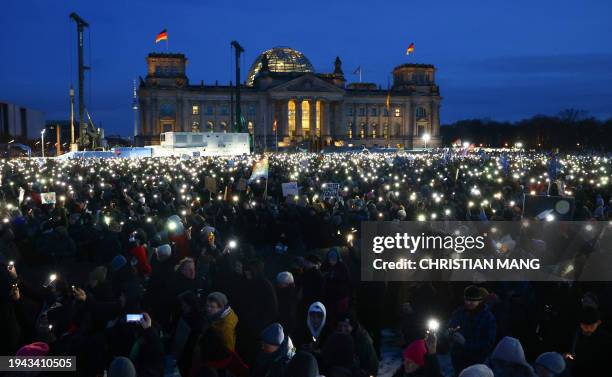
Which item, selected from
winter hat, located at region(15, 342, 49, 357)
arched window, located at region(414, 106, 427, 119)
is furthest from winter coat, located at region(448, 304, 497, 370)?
arched window, located at region(414, 106, 427, 119)

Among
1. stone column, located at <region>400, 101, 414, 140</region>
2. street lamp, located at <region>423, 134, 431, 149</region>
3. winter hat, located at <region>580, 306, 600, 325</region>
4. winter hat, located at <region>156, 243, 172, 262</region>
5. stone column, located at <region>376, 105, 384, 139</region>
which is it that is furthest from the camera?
stone column, located at <region>400, 101, 414, 140</region>

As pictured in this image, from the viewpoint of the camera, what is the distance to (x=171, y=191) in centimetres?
1847

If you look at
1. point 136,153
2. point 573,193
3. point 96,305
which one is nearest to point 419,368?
point 96,305

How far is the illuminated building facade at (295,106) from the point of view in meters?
97.1

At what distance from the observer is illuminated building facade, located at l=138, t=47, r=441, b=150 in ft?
318

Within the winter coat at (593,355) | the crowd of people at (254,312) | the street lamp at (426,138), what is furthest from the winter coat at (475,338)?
the street lamp at (426,138)

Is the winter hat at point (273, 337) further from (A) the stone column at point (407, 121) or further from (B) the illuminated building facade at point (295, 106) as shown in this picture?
(A) the stone column at point (407, 121)

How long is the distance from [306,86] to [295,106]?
4623 millimetres

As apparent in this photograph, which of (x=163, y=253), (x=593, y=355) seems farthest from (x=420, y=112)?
(x=593, y=355)

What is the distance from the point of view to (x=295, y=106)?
10350 cm

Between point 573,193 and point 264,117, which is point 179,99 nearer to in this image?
point 264,117

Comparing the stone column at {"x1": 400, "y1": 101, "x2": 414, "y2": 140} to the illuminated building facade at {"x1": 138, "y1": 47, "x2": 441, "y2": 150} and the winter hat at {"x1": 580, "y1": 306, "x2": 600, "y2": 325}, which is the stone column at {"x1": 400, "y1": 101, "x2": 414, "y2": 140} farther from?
the winter hat at {"x1": 580, "y1": 306, "x2": 600, "y2": 325}

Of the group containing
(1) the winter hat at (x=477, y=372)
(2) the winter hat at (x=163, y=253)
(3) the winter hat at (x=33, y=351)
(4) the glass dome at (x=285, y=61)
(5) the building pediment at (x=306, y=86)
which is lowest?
(3) the winter hat at (x=33, y=351)

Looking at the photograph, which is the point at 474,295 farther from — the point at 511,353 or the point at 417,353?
the point at 417,353
